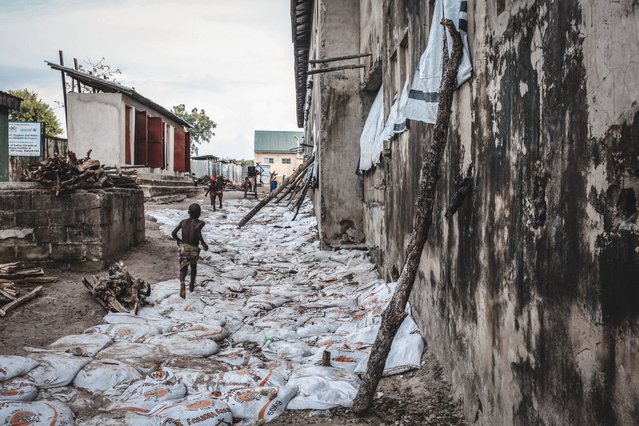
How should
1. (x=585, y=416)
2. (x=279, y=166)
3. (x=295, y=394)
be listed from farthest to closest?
(x=279, y=166), (x=295, y=394), (x=585, y=416)

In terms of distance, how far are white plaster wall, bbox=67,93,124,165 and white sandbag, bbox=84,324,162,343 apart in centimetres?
1014

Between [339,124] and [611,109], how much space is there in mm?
7641

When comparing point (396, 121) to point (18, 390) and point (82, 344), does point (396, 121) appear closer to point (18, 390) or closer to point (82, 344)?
point (82, 344)

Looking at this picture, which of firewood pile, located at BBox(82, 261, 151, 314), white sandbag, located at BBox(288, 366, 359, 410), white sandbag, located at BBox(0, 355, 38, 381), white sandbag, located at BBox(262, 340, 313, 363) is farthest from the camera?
firewood pile, located at BBox(82, 261, 151, 314)

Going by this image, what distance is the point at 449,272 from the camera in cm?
331

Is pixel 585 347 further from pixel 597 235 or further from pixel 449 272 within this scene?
A: pixel 449 272

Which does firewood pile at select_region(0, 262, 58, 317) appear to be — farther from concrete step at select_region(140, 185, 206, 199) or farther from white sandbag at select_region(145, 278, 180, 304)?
concrete step at select_region(140, 185, 206, 199)

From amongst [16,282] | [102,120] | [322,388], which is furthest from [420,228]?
[102,120]

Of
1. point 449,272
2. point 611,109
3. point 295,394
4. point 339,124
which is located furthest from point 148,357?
point 339,124

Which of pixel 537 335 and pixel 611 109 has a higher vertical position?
pixel 611 109

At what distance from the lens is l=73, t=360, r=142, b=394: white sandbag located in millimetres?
3416

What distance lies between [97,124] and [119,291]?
9.74m

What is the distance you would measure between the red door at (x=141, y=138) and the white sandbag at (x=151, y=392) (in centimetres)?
1296

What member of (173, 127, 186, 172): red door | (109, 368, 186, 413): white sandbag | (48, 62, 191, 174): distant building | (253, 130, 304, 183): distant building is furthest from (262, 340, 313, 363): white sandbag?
(253, 130, 304, 183): distant building
